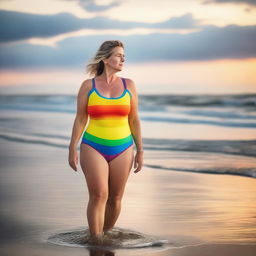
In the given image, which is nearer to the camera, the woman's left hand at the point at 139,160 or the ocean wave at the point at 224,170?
the woman's left hand at the point at 139,160


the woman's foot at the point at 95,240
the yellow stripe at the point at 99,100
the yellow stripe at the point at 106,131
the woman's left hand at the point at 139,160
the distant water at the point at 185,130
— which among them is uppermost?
the distant water at the point at 185,130

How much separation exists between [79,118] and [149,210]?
1.67m

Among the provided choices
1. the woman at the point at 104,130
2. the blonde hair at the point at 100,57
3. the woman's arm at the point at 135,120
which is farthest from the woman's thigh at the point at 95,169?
the blonde hair at the point at 100,57

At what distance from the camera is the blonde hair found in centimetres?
596

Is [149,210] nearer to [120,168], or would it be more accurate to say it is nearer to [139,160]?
[139,160]

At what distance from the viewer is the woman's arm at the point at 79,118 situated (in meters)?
5.84

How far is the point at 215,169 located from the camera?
1017 cm

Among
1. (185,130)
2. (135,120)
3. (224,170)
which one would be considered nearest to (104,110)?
(135,120)

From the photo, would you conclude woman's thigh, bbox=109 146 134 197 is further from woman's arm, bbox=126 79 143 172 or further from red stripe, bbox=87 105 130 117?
red stripe, bbox=87 105 130 117

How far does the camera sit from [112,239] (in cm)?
610

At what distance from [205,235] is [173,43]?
3052cm

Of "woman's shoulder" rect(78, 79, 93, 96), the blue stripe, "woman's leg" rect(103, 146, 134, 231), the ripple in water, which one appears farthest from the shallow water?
"woman's shoulder" rect(78, 79, 93, 96)

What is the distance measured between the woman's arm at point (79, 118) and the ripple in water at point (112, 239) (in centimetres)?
55

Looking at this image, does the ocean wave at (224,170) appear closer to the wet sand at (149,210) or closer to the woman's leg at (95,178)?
the wet sand at (149,210)
